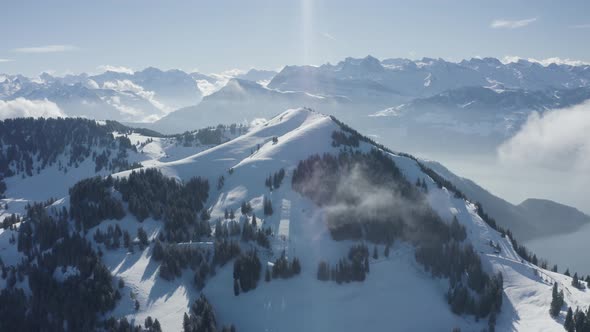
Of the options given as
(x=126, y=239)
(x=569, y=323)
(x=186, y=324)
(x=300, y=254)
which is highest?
(x=126, y=239)

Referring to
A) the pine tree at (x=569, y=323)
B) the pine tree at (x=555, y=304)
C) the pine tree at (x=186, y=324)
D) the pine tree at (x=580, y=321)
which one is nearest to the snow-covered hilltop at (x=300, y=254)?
the pine tree at (x=186, y=324)

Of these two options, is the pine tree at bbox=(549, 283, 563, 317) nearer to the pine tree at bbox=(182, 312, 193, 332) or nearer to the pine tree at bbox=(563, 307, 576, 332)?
the pine tree at bbox=(563, 307, 576, 332)

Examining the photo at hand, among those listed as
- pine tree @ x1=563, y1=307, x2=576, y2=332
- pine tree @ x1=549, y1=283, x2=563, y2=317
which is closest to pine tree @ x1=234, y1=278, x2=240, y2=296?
pine tree @ x1=549, y1=283, x2=563, y2=317

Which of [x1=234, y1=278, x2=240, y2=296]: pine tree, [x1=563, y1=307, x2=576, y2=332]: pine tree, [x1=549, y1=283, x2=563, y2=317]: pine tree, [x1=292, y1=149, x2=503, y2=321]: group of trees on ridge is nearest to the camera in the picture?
[x1=563, y1=307, x2=576, y2=332]: pine tree

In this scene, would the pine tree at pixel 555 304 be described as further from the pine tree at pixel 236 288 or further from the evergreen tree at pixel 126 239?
the evergreen tree at pixel 126 239

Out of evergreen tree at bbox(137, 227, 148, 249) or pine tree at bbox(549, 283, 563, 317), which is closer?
pine tree at bbox(549, 283, 563, 317)

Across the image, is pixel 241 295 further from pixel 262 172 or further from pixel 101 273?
pixel 262 172

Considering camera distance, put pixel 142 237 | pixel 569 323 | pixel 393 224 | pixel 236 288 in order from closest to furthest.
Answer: pixel 569 323 → pixel 236 288 → pixel 142 237 → pixel 393 224

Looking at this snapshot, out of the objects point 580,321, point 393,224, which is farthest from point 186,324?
point 580,321

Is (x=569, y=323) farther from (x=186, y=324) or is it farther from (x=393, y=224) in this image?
(x=186, y=324)

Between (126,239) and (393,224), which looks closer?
(126,239)
